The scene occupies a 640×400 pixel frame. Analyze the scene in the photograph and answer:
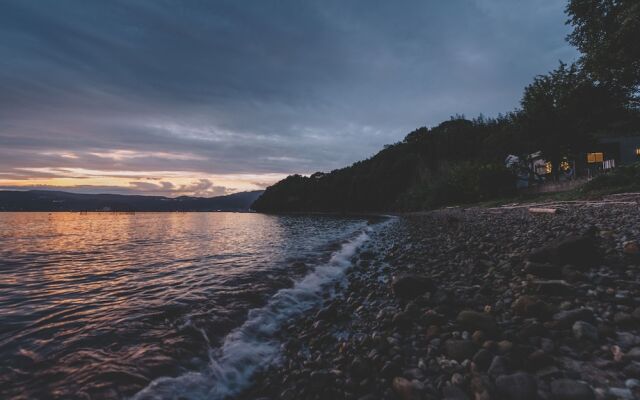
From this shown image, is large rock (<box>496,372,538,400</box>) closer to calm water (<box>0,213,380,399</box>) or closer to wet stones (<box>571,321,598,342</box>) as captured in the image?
wet stones (<box>571,321,598,342</box>)

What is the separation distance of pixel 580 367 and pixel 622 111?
121ft

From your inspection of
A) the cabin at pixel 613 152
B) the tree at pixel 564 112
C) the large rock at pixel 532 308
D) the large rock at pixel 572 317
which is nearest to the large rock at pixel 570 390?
the large rock at pixel 572 317

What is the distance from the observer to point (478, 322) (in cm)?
430

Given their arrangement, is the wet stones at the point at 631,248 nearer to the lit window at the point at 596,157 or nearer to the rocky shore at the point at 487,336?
the rocky shore at the point at 487,336

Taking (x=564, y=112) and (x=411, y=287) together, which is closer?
(x=411, y=287)

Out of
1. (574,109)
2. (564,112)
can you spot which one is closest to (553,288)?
(574,109)

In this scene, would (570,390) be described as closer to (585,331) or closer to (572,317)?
(585,331)

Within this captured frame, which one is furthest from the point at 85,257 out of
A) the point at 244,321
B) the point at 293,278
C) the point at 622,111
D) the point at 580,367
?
the point at 622,111

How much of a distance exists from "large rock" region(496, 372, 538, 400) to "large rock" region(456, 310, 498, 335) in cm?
113

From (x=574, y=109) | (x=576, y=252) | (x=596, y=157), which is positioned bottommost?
(x=576, y=252)

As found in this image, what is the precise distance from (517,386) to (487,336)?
1.19 meters

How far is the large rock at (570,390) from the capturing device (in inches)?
104

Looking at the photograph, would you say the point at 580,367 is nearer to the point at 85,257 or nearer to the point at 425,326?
the point at 425,326

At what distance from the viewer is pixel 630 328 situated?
3.59 metres
